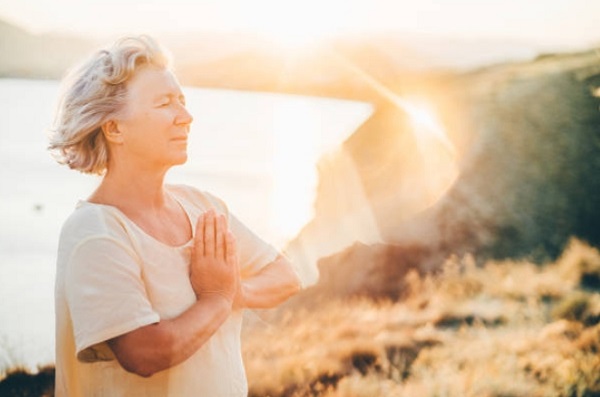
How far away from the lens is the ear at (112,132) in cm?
138

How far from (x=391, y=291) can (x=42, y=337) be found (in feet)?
5.08

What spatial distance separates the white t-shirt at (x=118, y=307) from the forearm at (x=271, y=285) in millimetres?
71

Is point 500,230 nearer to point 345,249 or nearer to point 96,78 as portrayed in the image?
point 345,249

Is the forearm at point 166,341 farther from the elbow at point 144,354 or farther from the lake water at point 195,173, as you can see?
the lake water at point 195,173

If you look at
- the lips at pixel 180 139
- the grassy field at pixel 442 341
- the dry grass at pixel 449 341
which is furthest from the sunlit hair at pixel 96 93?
the dry grass at pixel 449 341

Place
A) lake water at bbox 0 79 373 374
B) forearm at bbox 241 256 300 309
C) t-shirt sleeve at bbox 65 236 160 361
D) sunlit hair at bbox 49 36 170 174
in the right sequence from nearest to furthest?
t-shirt sleeve at bbox 65 236 160 361, sunlit hair at bbox 49 36 170 174, forearm at bbox 241 256 300 309, lake water at bbox 0 79 373 374

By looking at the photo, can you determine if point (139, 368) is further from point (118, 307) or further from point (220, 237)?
point (220, 237)

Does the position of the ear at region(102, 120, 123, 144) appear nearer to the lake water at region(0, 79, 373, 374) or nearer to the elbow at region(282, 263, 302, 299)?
the elbow at region(282, 263, 302, 299)

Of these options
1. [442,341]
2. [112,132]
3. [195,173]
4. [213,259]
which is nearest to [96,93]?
[112,132]

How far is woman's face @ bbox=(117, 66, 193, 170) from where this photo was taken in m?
1.38

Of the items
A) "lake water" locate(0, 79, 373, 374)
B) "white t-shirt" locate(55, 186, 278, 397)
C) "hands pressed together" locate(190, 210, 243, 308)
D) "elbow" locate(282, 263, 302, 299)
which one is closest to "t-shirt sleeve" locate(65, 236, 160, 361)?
"white t-shirt" locate(55, 186, 278, 397)

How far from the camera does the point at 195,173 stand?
10.8 feet

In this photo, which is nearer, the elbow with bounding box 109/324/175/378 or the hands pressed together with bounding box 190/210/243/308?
the elbow with bounding box 109/324/175/378

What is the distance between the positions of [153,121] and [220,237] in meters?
0.23
